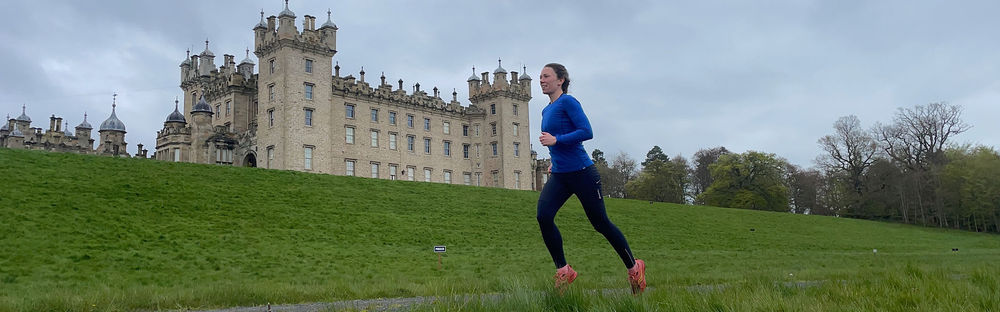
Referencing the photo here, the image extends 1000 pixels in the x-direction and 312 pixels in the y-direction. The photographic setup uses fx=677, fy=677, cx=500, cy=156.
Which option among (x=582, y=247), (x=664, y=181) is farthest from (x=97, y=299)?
(x=664, y=181)

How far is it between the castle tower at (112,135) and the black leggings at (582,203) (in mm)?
69901

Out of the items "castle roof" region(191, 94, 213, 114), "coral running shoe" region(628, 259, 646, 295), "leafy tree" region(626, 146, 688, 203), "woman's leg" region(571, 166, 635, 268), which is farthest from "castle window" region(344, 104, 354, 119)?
"coral running shoe" region(628, 259, 646, 295)

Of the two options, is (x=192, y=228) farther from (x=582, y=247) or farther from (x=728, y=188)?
(x=728, y=188)

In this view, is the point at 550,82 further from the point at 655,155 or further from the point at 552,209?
the point at 655,155

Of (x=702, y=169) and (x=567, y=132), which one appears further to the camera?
(x=702, y=169)

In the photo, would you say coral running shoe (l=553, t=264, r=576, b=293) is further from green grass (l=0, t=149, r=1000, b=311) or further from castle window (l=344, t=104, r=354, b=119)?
castle window (l=344, t=104, r=354, b=119)

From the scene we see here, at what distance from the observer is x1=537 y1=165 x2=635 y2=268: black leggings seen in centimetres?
630

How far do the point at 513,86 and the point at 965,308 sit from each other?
67.6 meters

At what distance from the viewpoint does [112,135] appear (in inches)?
2721

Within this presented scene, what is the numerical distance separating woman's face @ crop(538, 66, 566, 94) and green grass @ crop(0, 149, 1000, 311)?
6.22 feet

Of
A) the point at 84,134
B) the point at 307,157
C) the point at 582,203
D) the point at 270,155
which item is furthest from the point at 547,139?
the point at 84,134

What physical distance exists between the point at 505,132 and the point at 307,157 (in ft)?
72.6

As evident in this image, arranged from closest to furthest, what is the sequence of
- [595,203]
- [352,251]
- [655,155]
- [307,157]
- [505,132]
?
[595,203] < [352,251] < [307,157] < [505,132] < [655,155]

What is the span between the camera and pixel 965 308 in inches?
157
